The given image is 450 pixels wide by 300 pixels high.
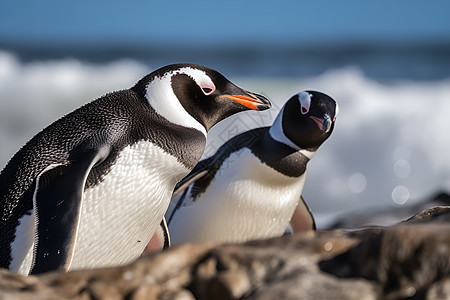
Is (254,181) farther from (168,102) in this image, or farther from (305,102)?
Answer: (168,102)

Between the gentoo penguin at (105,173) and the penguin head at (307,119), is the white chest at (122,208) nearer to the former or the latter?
the gentoo penguin at (105,173)

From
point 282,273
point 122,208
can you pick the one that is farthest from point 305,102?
point 282,273

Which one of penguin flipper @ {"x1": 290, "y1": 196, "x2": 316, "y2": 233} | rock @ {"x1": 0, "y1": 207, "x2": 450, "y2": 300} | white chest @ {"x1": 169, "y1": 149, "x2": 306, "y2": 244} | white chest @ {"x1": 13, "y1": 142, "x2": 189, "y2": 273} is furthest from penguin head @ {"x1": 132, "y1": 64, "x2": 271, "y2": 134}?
rock @ {"x1": 0, "y1": 207, "x2": 450, "y2": 300}

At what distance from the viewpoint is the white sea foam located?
34.1 feet

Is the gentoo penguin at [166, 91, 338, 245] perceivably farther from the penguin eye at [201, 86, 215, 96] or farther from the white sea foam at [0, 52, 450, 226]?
the white sea foam at [0, 52, 450, 226]

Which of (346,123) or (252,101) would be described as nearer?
(252,101)

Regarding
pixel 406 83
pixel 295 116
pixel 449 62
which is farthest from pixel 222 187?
pixel 449 62

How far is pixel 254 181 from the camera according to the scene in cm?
373

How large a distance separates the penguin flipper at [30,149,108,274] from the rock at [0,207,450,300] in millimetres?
1016

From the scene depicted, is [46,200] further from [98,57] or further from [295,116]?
[98,57]

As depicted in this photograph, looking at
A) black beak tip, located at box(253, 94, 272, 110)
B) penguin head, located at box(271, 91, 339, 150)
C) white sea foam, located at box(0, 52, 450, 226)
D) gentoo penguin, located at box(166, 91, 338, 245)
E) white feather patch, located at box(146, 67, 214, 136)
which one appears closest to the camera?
white feather patch, located at box(146, 67, 214, 136)

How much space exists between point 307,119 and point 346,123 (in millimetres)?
8879

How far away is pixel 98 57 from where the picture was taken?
81.0 ft

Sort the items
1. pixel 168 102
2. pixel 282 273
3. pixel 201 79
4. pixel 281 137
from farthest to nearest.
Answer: pixel 281 137
pixel 201 79
pixel 168 102
pixel 282 273
